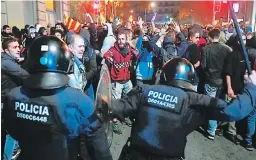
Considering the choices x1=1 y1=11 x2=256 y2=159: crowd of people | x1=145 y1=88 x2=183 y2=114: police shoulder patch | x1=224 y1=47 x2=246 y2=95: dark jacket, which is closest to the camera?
x1=145 y1=88 x2=183 y2=114: police shoulder patch

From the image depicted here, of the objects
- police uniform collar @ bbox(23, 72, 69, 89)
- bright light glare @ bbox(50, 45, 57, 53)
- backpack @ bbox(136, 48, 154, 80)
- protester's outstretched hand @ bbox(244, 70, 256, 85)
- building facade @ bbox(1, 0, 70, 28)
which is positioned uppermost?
building facade @ bbox(1, 0, 70, 28)

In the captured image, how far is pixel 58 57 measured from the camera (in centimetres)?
195

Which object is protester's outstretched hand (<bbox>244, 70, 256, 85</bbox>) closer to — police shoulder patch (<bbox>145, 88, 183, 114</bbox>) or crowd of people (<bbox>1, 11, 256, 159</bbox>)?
police shoulder patch (<bbox>145, 88, 183, 114</bbox>)

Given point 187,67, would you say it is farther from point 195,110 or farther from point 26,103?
point 26,103

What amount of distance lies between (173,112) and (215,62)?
334cm

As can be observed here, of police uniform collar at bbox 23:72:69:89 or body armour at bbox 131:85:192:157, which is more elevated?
police uniform collar at bbox 23:72:69:89

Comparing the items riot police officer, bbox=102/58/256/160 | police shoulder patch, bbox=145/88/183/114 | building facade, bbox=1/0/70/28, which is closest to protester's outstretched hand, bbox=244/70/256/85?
riot police officer, bbox=102/58/256/160

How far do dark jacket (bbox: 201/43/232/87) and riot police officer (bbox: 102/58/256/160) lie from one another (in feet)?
9.76

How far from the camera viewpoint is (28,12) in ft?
48.6

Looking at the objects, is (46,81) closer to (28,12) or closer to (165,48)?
(165,48)

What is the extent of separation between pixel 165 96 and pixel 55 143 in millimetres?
924

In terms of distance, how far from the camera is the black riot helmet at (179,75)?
2386mm

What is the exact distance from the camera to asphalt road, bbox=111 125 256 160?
180 inches

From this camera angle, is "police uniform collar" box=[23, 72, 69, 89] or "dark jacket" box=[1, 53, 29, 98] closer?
"police uniform collar" box=[23, 72, 69, 89]
